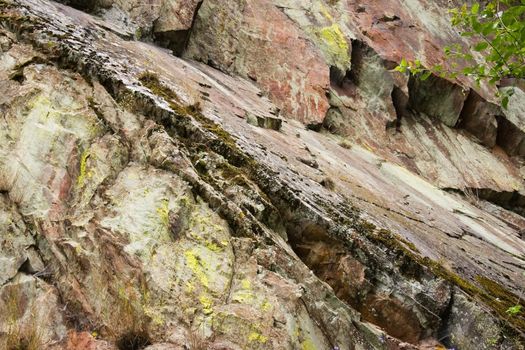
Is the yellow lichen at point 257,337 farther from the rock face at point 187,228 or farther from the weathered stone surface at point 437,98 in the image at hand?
the weathered stone surface at point 437,98

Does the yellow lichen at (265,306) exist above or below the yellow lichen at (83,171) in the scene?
below

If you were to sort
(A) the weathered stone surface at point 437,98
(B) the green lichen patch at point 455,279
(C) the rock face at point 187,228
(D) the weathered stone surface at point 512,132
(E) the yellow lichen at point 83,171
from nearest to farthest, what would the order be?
(C) the rock face at point 187,228 < (E) the yellow lichen at point 83,171 < (B) the green lichen patch at point 455,279 < (A) the weathered stone surface at point 437,98 < (D) the weathered stone surface at point 512,132

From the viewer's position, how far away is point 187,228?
479cm

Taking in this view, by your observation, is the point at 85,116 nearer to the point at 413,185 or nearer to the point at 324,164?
the point at 324,164

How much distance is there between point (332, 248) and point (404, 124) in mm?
13867

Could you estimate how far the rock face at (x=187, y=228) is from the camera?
407 centimetres

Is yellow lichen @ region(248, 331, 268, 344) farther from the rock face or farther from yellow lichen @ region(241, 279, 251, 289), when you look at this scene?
yellow lichen @ region(241, 279, 251, 289)

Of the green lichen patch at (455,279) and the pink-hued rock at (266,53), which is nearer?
the green lichen patch at (455,279)

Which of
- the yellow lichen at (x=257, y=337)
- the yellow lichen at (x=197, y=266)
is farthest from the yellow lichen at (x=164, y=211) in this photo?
the yellow lichen at (x=257, y=337)

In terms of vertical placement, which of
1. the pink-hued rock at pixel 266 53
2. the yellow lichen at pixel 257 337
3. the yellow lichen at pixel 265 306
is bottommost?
the yellow lichen at pixel 257 337

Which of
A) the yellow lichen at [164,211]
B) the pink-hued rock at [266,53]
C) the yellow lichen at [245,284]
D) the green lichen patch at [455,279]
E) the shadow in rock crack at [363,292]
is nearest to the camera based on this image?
the yellow lichen at [245,284]

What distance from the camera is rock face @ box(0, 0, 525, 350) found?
407 centimetres

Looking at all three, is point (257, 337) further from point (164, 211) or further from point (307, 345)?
point (164, 211)

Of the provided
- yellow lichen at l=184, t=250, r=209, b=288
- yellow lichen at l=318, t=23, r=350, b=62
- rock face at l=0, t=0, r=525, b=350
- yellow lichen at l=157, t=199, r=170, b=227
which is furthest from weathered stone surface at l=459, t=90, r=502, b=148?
A: yellow lichen at l=184, t=250, r=209, b=288
